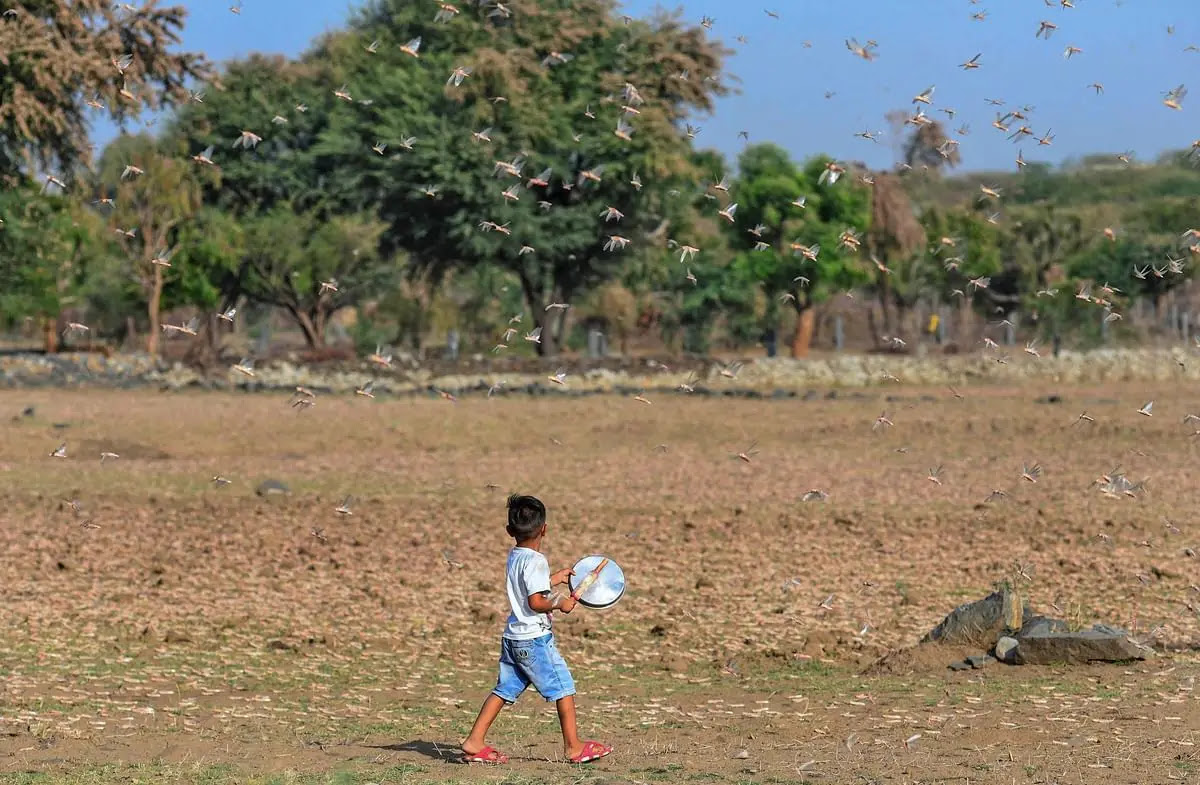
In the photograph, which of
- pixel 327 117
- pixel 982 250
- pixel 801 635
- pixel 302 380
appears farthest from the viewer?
pixel 982 250

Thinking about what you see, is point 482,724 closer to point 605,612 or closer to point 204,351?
point 605,612

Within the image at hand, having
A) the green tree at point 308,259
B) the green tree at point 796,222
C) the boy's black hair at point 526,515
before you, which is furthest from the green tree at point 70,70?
the green tree at point 796,222

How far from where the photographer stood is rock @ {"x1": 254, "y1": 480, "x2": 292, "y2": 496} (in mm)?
22141

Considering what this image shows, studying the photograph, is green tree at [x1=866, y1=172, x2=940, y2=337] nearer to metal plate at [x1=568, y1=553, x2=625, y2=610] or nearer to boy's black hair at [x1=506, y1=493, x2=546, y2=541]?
metal plate at [x1=568, y1=553, x2=625, y2=610]

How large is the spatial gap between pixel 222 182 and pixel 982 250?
38313mm

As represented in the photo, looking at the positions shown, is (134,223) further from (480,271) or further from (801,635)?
(801,635)

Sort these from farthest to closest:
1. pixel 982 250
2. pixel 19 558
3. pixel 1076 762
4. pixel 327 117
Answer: pixel 982 250 < pixel 327 117 < pixel 19 558 < pixel 1076 762

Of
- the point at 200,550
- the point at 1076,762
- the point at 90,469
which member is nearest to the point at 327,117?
the point at 90,469

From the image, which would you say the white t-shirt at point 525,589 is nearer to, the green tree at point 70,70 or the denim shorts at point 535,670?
the denim shorts at point 535,670

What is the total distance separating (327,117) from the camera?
206 feet

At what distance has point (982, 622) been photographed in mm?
12625

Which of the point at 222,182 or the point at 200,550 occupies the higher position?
the point at 222,182

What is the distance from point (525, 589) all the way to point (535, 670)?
478 millimetres

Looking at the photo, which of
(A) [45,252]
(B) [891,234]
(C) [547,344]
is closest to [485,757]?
(C) [547,344]
